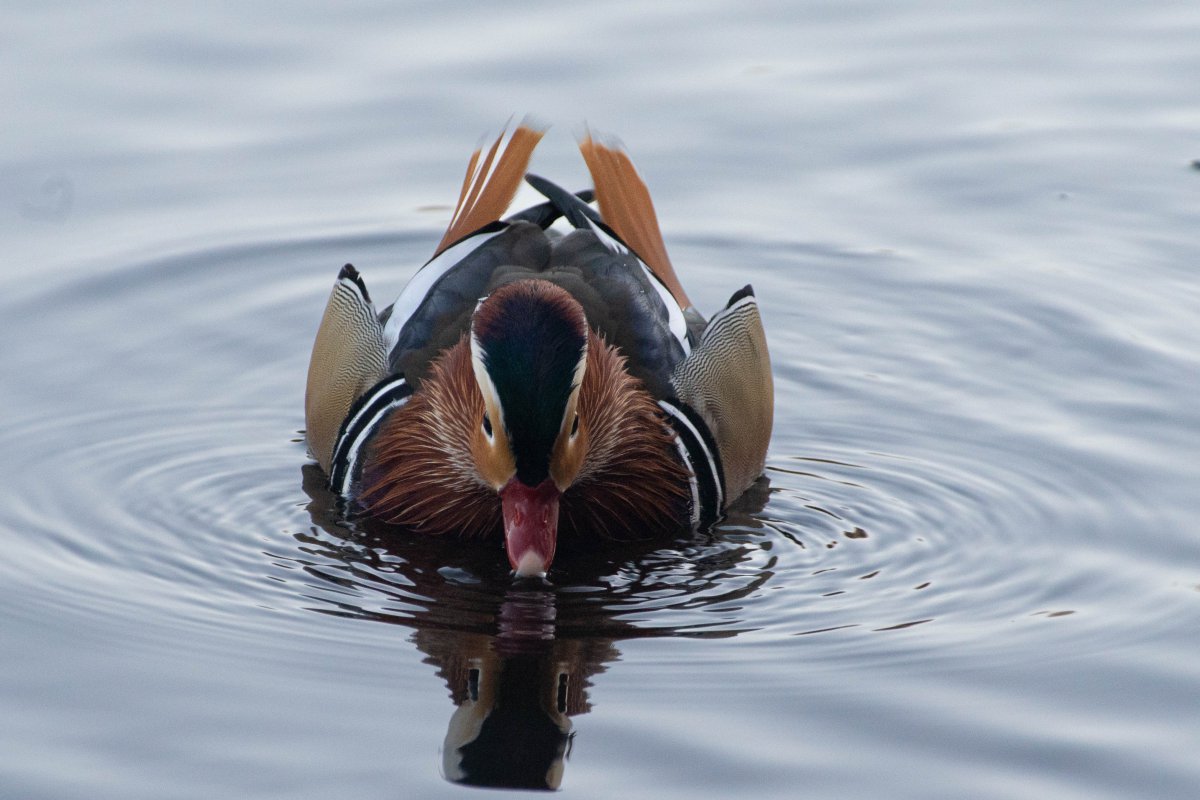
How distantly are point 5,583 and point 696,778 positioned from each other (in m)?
2.28

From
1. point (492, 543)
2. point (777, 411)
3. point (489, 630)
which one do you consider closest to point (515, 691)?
point (489, 630)

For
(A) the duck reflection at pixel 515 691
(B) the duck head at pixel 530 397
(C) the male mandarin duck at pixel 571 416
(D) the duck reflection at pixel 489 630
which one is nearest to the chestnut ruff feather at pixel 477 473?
(C) the male mandarin duck at pixel 571 416

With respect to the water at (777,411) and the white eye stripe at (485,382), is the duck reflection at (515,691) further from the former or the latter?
the white eye stripe at (485,382)

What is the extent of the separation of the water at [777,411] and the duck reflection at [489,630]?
16mm

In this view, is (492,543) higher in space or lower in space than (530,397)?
lower

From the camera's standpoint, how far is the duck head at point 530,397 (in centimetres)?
565

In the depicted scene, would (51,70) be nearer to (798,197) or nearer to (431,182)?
(431,182)

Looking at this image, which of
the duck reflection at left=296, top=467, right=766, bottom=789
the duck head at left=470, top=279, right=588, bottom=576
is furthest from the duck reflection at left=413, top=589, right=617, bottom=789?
the duck head at left=470, top=279, right=588, bottom=576

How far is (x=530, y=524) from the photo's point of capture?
19.1 ft

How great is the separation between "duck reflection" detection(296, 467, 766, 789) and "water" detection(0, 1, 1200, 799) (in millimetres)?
16

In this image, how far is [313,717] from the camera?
16.6 ft

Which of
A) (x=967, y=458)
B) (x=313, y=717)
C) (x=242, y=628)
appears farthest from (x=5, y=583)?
(x=967, y=458)

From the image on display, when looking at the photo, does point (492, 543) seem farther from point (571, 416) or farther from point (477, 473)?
point (571, 416)

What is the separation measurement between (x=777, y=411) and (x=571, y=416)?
6.02 feet
